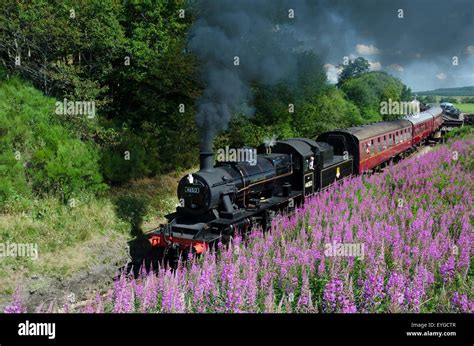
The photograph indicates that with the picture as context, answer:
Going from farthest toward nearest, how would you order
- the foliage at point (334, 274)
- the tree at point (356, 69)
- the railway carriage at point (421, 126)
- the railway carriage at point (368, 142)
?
the tree at point (356, 69), the railway carriage at point (421, 126), the railway carriage at point (368, 142), the foliage at point (334, 274)

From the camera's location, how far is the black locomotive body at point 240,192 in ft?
31.8

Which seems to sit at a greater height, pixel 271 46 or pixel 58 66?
pixel 271 46

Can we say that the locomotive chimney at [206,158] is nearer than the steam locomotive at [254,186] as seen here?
No

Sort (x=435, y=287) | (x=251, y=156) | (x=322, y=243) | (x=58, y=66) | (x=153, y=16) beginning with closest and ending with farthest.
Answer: (x=435, y=287) < (x=322, y=243) < (x=251, y=156) < (x=58, y=66) < (x=153, y=16)

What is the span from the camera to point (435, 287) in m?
6.17

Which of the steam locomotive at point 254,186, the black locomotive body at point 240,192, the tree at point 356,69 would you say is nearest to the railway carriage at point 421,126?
the steam locomotive at point 254,186

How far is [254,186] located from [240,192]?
0.68 m

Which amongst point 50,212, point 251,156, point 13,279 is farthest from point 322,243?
point 50,212

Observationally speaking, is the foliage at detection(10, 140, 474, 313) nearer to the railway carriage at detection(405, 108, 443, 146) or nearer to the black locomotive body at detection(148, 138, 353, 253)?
the black locomotive body at detection(148, 138, 353, 253)

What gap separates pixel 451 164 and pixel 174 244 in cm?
1240

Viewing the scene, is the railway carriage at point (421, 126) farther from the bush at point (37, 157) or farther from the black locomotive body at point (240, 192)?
the bush at point (37, 157)
